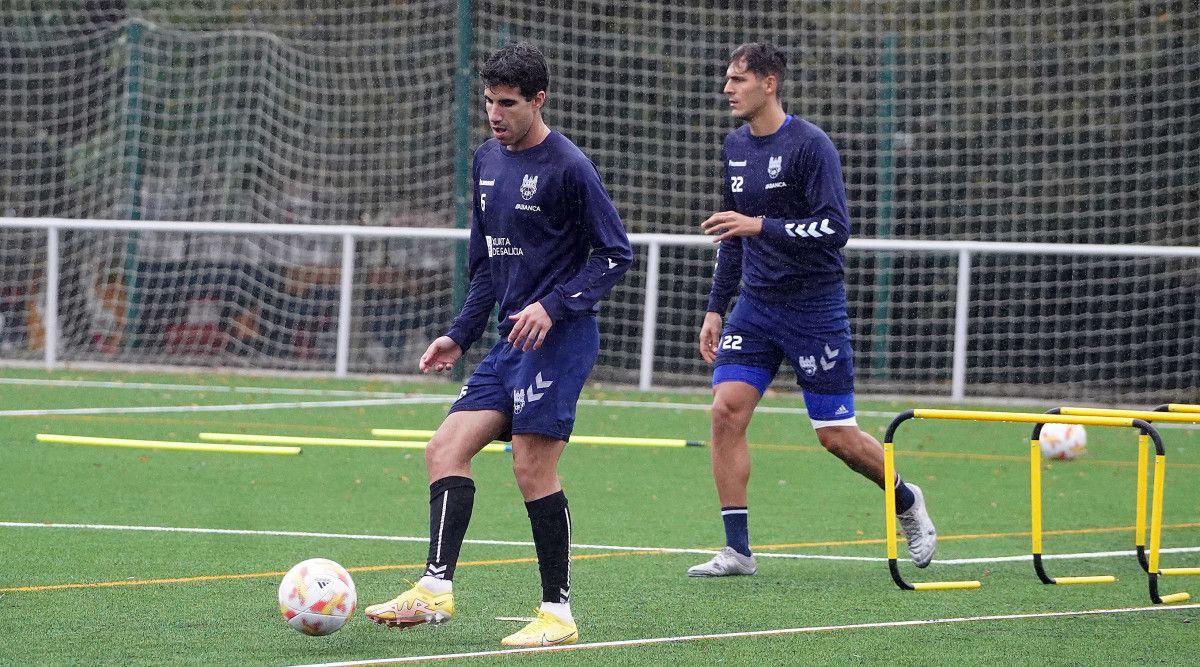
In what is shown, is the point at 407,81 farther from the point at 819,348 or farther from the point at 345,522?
the point at 819,348

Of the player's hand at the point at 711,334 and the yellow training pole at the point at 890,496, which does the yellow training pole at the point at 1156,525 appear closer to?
Answer: the yellow training pole at the point at 890,496

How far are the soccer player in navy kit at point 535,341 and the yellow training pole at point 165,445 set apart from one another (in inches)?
193

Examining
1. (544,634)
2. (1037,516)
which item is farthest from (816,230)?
(544,634)

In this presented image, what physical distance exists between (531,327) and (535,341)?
48mm

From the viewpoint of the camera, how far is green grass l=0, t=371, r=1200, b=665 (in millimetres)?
5285

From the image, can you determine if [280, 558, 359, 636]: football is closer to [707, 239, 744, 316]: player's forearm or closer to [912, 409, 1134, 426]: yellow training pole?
[912, 409, 1134, 426]: yellow training pole

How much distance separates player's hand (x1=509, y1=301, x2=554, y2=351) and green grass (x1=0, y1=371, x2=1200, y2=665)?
93cm

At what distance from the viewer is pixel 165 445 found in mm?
10156

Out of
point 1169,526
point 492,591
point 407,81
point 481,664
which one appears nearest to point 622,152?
point 407,81

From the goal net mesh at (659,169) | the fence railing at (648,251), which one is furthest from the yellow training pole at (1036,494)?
the goal net mesh at (659,169)

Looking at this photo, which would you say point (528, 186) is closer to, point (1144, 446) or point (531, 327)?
point (531, 327)

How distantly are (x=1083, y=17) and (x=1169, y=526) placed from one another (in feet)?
31.2

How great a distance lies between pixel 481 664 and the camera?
16.2 ft

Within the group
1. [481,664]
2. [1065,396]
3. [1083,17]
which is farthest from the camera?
[1083,17]
